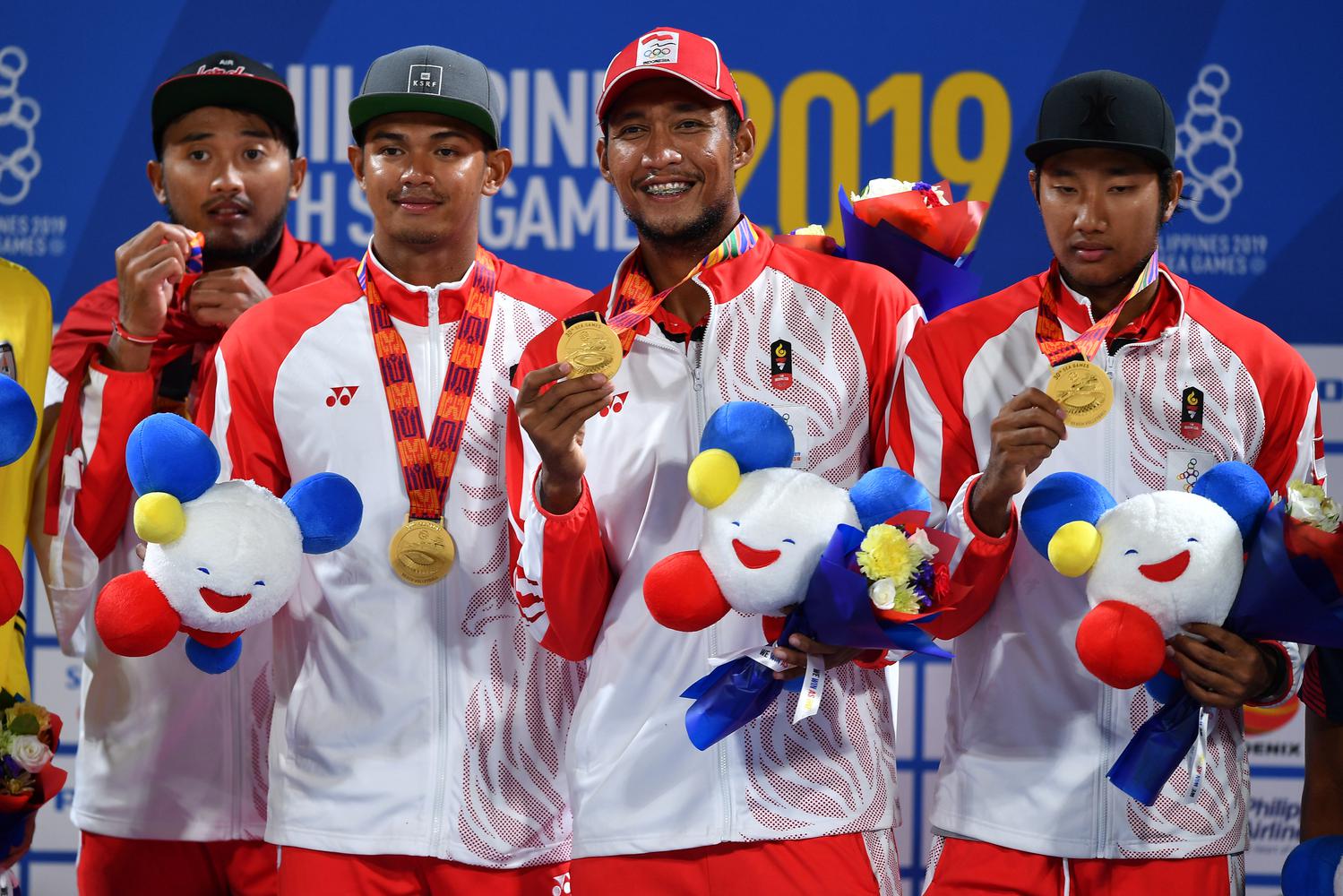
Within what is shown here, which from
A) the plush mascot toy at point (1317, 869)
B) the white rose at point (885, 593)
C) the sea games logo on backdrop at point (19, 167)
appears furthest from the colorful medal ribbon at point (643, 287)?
the sea games logo on backdrop at point (19, 167)

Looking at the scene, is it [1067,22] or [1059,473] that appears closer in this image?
[1059,473]

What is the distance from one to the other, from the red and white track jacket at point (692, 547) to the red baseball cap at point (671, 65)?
0.30 m

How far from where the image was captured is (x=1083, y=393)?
2297 millimetres

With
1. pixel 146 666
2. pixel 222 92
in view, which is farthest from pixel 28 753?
pixel 222 92

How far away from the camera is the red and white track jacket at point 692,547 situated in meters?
2.47

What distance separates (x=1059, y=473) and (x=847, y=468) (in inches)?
14.7

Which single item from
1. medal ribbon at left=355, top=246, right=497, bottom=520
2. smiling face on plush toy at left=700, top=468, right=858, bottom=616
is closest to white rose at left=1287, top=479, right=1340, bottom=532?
smiling face on plush toy at left=700, top=468, right=858, bottom=616

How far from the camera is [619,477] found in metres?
2.61

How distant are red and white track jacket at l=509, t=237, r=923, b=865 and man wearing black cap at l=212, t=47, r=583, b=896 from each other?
0.16 metres

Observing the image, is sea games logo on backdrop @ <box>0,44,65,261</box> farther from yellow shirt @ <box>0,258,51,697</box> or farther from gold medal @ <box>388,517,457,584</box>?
gold medal @ <box>388,517,457,584</box>

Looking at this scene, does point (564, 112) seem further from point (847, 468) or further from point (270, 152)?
point (847, 468)

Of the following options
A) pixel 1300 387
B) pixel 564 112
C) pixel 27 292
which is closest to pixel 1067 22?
pixel 564 112

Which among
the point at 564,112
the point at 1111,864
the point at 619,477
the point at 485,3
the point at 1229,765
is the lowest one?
the point at 1111,864

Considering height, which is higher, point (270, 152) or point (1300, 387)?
point (270, 152)
